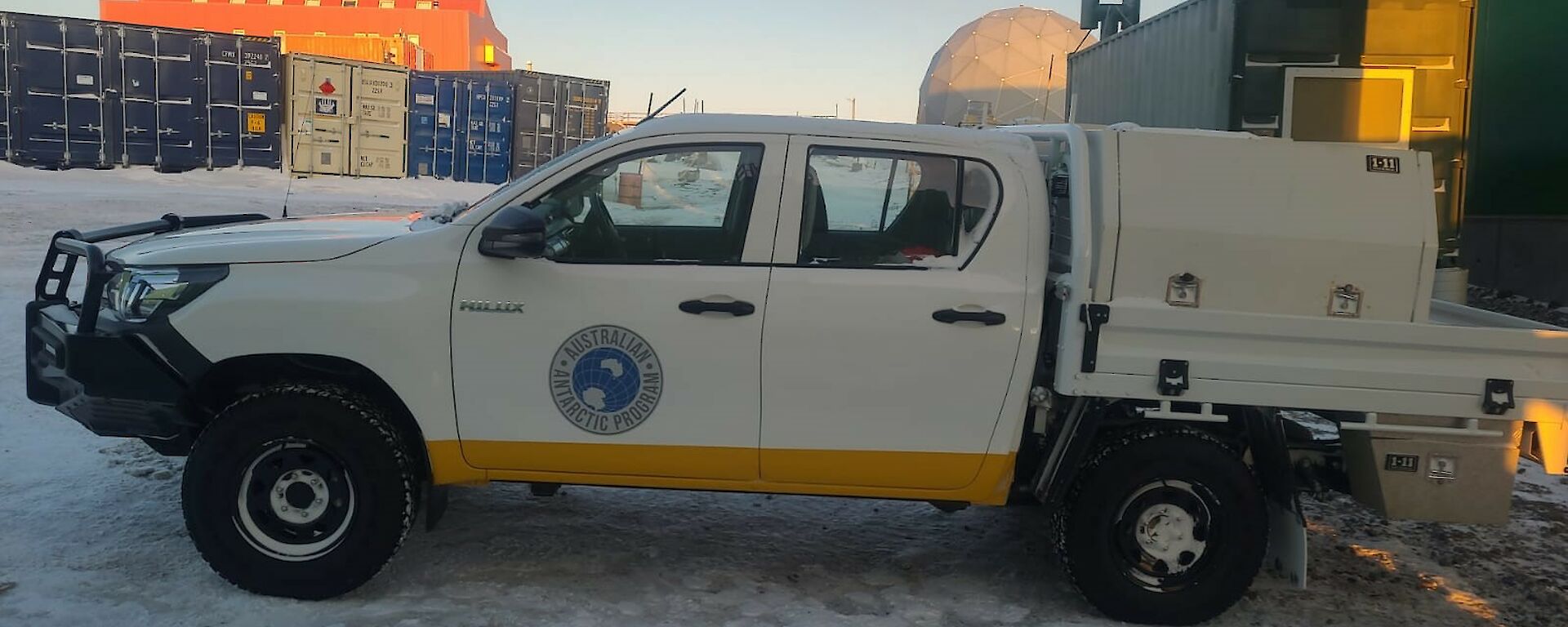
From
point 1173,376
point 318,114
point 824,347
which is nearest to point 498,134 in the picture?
point 318,114

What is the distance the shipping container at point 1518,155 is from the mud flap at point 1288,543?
856 centimetres

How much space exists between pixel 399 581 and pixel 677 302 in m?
1.55

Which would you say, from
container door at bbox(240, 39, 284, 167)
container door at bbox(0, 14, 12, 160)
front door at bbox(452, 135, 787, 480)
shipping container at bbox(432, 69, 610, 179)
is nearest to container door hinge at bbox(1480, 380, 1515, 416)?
front door at bbox(452, 135, 787, 480)

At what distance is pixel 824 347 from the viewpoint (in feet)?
13.9

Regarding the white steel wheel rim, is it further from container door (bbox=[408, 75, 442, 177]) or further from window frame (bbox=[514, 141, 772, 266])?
container door (bbox=[408, 75, 442, 177])

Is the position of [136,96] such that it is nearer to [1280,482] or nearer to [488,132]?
[488,132]

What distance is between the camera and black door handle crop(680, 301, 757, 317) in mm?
4219

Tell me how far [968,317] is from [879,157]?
2.31ft

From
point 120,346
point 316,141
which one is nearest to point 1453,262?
point 120,346

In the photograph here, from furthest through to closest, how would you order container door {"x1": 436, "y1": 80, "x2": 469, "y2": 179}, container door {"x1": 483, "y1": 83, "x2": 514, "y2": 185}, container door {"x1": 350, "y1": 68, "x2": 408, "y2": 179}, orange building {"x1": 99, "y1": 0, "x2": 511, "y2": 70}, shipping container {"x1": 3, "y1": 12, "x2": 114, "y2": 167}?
1. orange building {"x1": 99, "y1": 0, "x2": 511, "y2": 70}
2. container door {"x1": 483, "y1": 83, "x2": 514, "y2": 185}
3. container door {"x1": 436, "y1": 80, "x2": 469, "y2": 179}
4. container door {"x1": 350, "y1": 68, "x2": 408, "y2": 179}
5. shipping container {"x1": 3, "y1": 12, "x2": 114, "y2": 167}

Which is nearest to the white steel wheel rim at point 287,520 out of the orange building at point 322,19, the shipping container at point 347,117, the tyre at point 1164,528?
the tyre at point 1164,528

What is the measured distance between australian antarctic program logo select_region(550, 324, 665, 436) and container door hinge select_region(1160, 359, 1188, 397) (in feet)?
5.79

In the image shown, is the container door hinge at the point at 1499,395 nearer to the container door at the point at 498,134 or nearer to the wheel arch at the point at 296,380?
the wheel arch at the point at 296,380

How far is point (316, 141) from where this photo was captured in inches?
931
